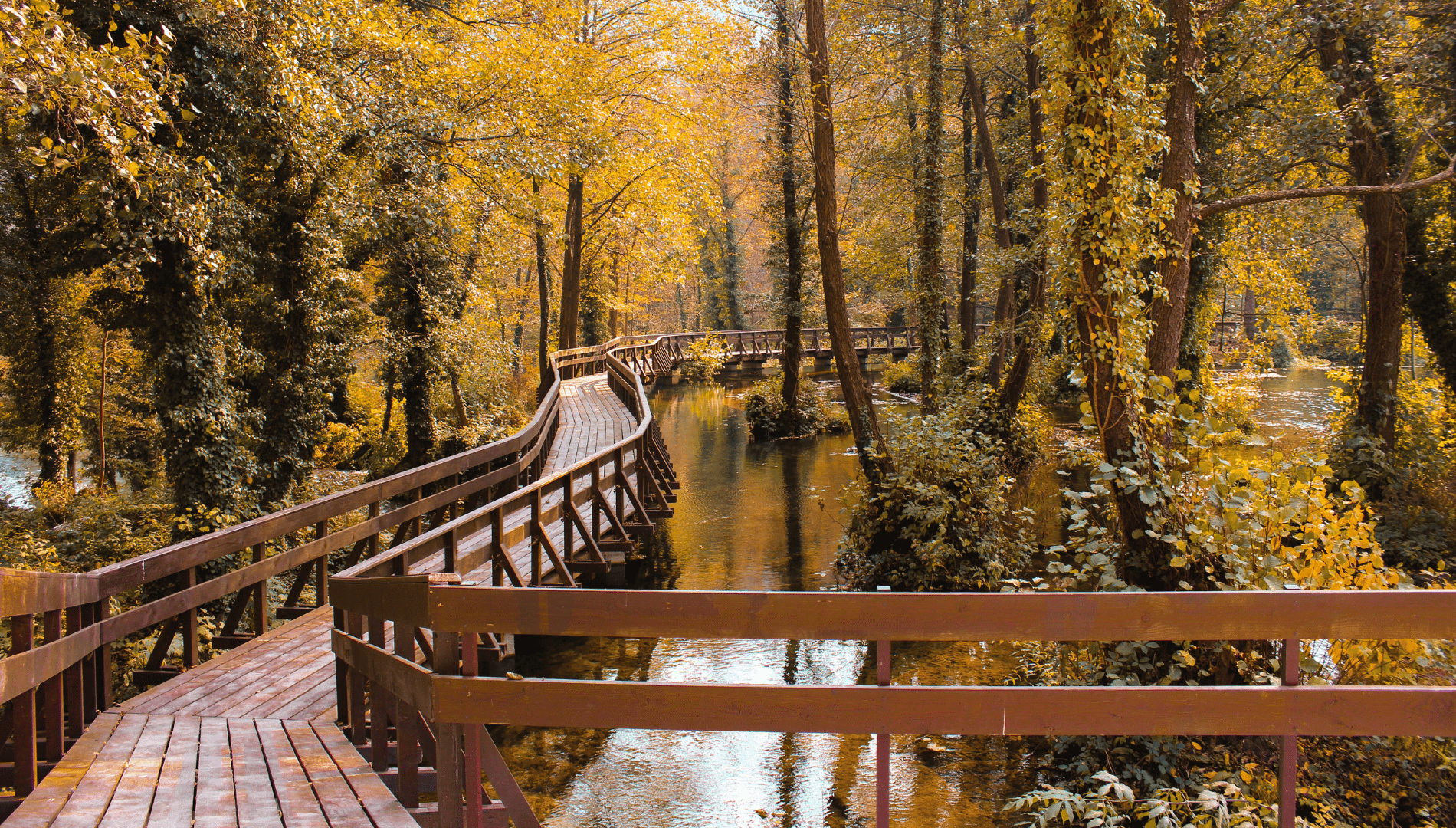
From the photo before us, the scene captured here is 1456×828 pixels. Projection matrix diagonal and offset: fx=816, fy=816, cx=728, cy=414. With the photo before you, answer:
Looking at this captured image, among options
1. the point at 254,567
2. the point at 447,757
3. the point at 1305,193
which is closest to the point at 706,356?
the point at 1305,193

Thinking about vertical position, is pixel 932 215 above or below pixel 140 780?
above

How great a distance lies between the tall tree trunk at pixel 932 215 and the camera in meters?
13.9

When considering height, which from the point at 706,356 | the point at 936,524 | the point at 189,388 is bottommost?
the point at 936,524

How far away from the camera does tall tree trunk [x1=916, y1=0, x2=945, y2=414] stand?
13945 millimetres

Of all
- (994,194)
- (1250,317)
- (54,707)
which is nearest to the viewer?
(54,707)

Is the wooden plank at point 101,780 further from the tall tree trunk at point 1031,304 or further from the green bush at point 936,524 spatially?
the tall tree trunk at point 1031,304

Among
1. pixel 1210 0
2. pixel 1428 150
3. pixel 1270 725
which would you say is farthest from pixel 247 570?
pixel 1428 150

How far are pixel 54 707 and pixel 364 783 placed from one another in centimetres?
146

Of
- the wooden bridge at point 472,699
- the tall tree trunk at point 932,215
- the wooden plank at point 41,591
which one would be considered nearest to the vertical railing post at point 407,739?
the wooden bridge at point 472,699

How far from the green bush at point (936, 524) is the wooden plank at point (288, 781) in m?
6.43

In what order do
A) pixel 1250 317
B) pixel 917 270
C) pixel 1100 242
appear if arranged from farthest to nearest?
1. pixel 1250 317
2. pixel 917 270
3. pixel 1100 242

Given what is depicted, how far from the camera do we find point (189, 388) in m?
9.52

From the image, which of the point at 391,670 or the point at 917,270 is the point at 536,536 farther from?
the point at 917,270

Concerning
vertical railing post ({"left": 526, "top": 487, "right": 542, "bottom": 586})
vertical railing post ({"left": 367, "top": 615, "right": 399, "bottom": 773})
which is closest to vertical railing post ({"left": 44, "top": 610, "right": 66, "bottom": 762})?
vertical railing post ({"left": 367, "top": 615, "right": 399, "bottom": 773})
